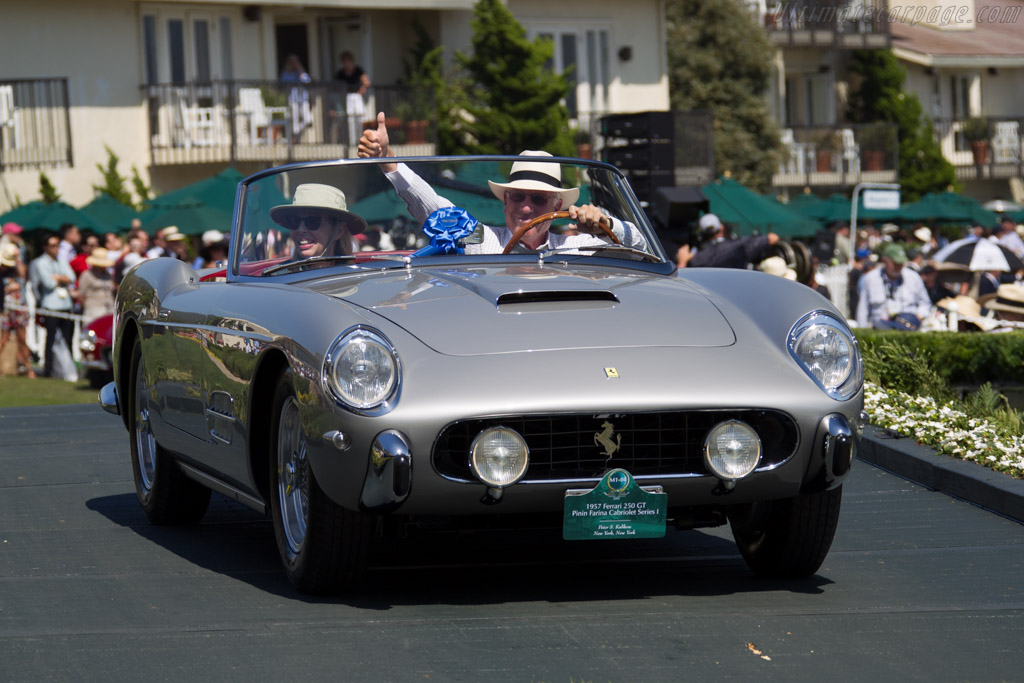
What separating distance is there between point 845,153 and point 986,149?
31.3 feet

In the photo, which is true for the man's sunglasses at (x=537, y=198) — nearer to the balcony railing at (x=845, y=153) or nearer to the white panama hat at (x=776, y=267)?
the white panama hat at (x=776, y=267)

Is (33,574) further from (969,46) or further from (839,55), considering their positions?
(969,46)

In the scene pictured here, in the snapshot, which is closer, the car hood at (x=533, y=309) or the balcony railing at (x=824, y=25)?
the car hood at (x=533, y=309)

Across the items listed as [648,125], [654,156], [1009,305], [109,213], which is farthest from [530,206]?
[109,213]

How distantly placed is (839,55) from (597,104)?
49.7 feet

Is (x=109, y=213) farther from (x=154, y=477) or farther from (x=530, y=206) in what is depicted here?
(x=530, y=206)

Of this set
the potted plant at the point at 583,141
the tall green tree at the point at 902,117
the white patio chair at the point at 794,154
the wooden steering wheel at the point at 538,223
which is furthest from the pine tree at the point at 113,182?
the tall green tree at the point at 902,117

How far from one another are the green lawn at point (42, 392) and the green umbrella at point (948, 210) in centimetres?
2714

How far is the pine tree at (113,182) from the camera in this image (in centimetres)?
3108

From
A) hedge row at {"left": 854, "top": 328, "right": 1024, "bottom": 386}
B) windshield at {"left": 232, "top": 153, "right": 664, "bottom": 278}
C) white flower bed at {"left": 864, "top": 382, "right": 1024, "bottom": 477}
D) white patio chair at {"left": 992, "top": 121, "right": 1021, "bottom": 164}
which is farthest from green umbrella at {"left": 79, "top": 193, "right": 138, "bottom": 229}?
white patio chair at {"left": 992, "top": 121, "right": 1021, "bottom": 164}

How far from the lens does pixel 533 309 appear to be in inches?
219

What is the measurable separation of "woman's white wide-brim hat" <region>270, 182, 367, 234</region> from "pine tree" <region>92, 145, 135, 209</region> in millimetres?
25079

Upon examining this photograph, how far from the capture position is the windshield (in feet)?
21.3

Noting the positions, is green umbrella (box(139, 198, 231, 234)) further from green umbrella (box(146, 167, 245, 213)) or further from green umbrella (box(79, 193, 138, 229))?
green umbrella (box(79, 193, 138, 229))
